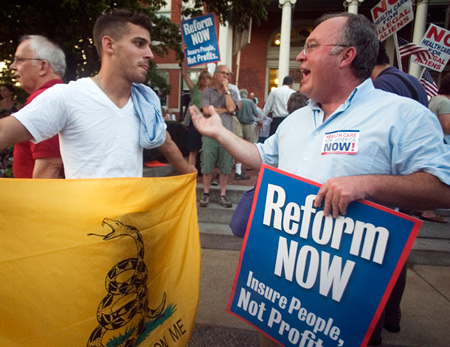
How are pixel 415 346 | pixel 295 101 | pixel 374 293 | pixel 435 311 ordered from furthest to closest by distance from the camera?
pixel 295 101 < pixel 435 311 < pixel 415 346 < pixel 374 293

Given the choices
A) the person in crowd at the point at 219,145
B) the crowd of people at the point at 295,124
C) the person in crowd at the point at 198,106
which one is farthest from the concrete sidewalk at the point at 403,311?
the person in crowd at the point at 198,106

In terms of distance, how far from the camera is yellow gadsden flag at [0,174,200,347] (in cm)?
123

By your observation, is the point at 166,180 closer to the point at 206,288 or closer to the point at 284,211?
the point at 284,211

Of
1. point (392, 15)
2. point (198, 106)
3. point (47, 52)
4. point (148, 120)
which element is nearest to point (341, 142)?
point (148, 120)

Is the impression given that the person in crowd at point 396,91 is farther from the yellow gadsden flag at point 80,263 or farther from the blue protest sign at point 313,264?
the yellow gadsden flag at point 80,263

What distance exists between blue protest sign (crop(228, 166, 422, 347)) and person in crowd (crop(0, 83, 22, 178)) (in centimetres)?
348

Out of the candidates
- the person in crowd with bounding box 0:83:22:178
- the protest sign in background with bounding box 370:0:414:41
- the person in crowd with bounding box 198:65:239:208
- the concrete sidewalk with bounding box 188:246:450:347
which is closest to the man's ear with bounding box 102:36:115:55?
the concrete sidewalk with bounding box 188:246:450:347

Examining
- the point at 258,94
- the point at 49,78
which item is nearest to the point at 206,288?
the point at 49,78

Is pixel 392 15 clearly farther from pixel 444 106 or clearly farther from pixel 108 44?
pixel 108 44

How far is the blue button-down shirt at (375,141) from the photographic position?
1.32m

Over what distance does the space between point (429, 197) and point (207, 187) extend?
411 centimetres

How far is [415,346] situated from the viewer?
2557 millimetres

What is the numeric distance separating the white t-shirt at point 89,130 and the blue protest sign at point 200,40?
15.8 ft

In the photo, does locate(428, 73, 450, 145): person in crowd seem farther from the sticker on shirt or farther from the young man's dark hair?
the young man's dark hair
